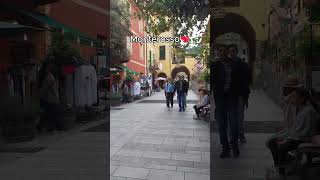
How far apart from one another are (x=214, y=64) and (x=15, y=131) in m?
4.41

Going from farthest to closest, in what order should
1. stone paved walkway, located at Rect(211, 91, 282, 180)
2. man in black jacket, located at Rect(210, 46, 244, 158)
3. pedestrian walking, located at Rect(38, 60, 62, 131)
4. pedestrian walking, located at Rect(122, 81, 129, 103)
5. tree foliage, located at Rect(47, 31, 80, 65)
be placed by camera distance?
pedestrian walking, located at Rect(122, 81, 129, 103) → tree foliage, located at Rect(47, 31, 80, 65) → pedestrian walking, located at Rect(38, 60, 62, 131) → man in black jacket, located at Rect(210, 46, 244, 158) → stone paved walkway, located at Rect(211, 91, 282, 180)

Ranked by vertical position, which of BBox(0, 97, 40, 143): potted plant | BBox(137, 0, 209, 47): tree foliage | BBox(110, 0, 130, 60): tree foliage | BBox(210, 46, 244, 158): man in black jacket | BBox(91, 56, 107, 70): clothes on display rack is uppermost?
BBox(110, 0, 130, 60): tree foliage

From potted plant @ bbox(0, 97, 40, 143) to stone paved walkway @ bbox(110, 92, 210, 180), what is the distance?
64.3 inches

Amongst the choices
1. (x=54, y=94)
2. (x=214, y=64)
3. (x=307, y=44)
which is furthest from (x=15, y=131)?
(x=307, y=44)

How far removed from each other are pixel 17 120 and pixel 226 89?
174 inches

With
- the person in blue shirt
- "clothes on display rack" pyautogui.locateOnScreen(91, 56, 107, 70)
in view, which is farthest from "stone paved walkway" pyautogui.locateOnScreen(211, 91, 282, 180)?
→ the person in blue shirt

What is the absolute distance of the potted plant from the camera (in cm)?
1059

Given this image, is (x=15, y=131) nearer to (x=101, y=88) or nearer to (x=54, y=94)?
(x=54, y=94)

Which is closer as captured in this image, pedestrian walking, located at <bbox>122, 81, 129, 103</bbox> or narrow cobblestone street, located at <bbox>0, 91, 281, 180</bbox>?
narrow cobblestone street, located at <bbox>0, 91, 281, 180</bbox>

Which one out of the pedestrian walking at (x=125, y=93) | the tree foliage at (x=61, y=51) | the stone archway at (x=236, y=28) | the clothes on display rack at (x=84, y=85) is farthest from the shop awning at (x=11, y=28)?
the pedestrian walking at (x=125, y=93)

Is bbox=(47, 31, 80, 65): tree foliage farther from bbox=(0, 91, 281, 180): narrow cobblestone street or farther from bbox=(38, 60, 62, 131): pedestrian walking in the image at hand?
bbox=(0, 91, 281, 180): narrow cobblestone street

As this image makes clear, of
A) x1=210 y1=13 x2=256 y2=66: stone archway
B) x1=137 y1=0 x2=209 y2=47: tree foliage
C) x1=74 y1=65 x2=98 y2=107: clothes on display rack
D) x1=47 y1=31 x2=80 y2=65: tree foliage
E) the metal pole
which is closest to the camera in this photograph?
x1=137 y1=0 x2=209 y2=47: tree foliage

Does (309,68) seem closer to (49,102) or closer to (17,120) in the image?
(17,120)

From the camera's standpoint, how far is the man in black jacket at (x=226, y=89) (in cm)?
827
